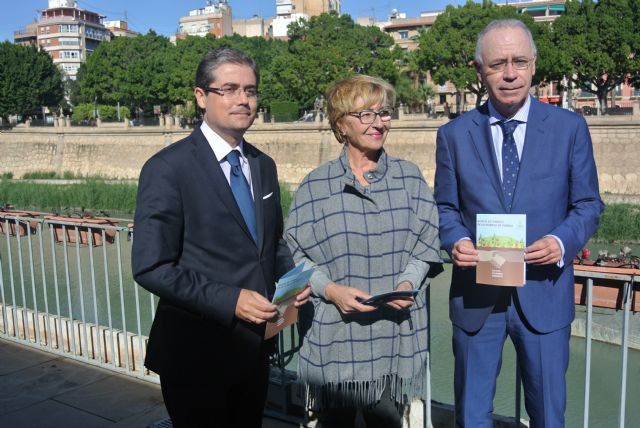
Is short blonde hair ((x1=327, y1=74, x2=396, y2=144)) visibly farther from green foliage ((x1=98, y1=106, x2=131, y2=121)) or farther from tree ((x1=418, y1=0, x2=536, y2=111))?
green foliage ((x1=98, y1=106, x2=131, y2=121))

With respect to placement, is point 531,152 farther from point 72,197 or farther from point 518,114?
point 72,197

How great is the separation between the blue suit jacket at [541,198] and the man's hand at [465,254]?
0.07 meters

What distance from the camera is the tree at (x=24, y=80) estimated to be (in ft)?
140

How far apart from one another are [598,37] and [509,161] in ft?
94.5

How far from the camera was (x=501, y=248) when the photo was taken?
90.0 inches

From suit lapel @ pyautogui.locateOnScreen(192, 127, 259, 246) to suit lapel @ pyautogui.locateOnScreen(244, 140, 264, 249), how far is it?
10 cm

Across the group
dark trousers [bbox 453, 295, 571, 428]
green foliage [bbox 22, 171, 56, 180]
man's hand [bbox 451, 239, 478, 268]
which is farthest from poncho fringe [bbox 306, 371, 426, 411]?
green foliage [bbox 22, 171, 56, 180]

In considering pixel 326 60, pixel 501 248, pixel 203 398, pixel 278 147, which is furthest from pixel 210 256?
pixel 326 60

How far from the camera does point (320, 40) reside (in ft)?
128

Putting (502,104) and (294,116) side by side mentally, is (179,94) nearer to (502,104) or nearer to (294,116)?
(294,116)

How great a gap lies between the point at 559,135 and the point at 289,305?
1.19m

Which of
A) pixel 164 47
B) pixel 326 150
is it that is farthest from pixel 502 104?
pixel 164 47

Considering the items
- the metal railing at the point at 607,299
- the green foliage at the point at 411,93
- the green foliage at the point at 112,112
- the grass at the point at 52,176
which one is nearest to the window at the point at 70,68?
the green foliage at the point at 112,112

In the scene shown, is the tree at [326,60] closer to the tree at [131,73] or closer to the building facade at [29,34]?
the tree at [131,73]
